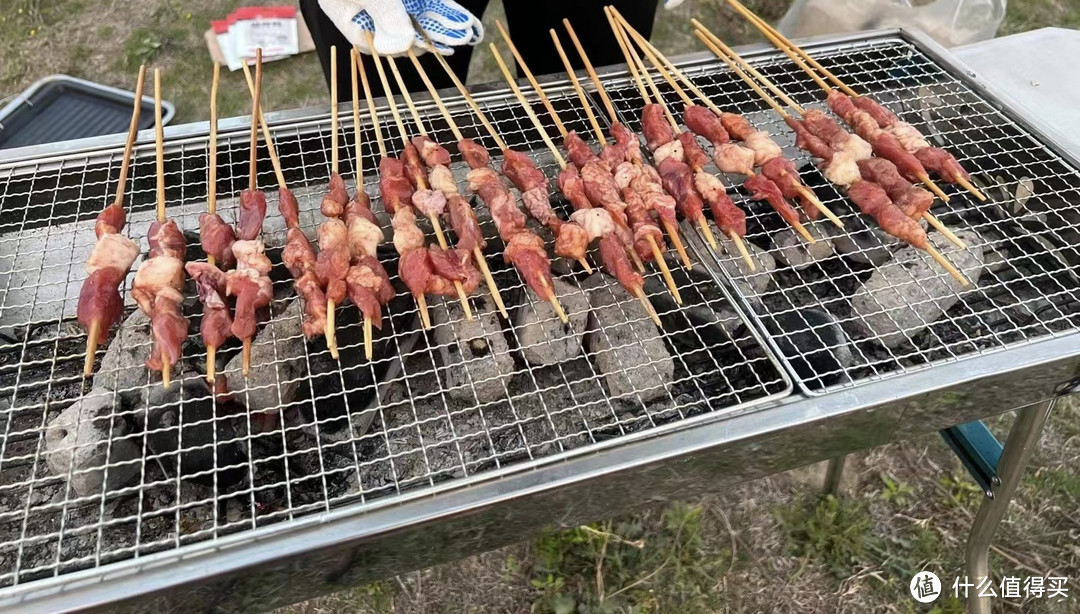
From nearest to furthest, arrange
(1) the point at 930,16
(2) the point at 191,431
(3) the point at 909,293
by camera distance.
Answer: (2) the point at 191,431 < (3) the point at 909,293 < (1) the point at 930,16

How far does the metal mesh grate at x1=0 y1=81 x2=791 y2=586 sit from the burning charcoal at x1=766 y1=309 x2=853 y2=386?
0.09 m

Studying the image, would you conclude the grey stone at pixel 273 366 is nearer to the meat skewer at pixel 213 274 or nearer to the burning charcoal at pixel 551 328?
the meat skewer at pixel 213 274

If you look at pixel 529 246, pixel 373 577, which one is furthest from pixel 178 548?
pixel 529 246

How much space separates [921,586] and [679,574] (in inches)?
43.7

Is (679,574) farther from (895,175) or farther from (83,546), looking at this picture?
(83,546)

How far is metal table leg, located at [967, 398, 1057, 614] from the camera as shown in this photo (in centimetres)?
247

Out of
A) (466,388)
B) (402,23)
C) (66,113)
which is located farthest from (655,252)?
(66,113)

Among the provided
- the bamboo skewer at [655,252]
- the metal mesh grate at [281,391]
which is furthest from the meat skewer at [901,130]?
the metal mesh grate at [281,391]

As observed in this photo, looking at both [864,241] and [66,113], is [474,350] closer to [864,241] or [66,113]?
[864,241]

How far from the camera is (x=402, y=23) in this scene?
9.66 feet

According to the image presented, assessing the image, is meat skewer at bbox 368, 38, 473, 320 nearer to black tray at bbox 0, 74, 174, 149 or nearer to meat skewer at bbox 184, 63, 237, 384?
meat skewer at bbox 184, 63, 237, 384

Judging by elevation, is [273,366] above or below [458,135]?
below

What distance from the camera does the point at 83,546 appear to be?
1.97m

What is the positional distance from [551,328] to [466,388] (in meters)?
0.36
